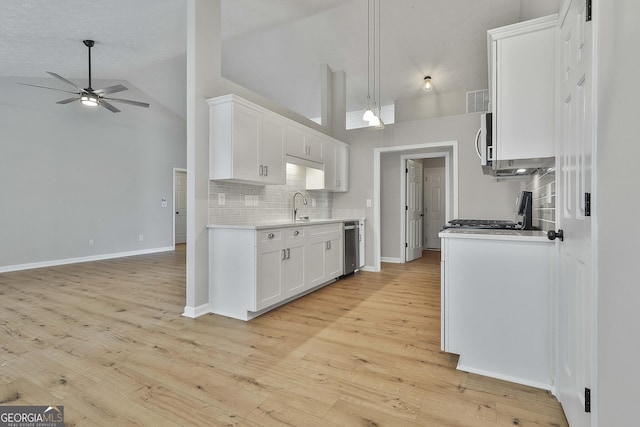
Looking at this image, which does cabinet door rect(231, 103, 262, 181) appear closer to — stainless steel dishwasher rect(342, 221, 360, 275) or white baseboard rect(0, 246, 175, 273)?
stainless steel dishwasher rect(342, 221, 360, 275)

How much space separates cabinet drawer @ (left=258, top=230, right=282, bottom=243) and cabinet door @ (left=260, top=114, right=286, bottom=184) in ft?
2.42

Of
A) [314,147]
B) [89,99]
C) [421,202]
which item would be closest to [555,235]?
[314,147]

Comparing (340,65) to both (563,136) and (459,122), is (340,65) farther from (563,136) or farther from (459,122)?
(563,136)

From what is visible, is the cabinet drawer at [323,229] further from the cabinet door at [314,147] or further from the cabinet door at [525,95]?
the cabinet door at [525,95]

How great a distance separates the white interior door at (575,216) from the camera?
4.07 feet

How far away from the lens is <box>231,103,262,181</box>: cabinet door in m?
3.17

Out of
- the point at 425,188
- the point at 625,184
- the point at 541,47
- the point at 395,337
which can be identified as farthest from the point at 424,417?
Answer: the point at 425,188

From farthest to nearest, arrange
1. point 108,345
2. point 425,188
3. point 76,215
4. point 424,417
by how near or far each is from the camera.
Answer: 1. point 425,188
2. point 76,215
3. point 108,345
4. point 424,417

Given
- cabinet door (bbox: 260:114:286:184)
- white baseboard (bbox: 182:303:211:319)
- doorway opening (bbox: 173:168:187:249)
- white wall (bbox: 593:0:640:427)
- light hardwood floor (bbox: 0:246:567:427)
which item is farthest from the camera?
doorway opening (bbox: 173:168:187:249)

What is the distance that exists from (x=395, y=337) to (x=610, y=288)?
5.92ft

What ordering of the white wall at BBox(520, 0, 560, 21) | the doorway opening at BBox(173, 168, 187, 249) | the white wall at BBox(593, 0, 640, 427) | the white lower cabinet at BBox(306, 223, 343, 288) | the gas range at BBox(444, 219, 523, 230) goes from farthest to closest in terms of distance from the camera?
the doorway opening at BBox(173, 168, 187, 249), the white lower cabinet at BBox(306, 223, 343, 288), the gas range at BBox(444, 219, 523, 230), the white wall at BBox(520, 0, 560, 21), the white wall at BBox(593, 0, 640, 427)

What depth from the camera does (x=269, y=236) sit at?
3141 mm

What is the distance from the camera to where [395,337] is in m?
2.59

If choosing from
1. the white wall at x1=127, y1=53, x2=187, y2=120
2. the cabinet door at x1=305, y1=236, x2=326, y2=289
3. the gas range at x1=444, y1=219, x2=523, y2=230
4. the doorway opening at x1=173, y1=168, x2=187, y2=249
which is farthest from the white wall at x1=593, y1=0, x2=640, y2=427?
the doorway opening at x1=173, y1=168, x2=187, y2=249
